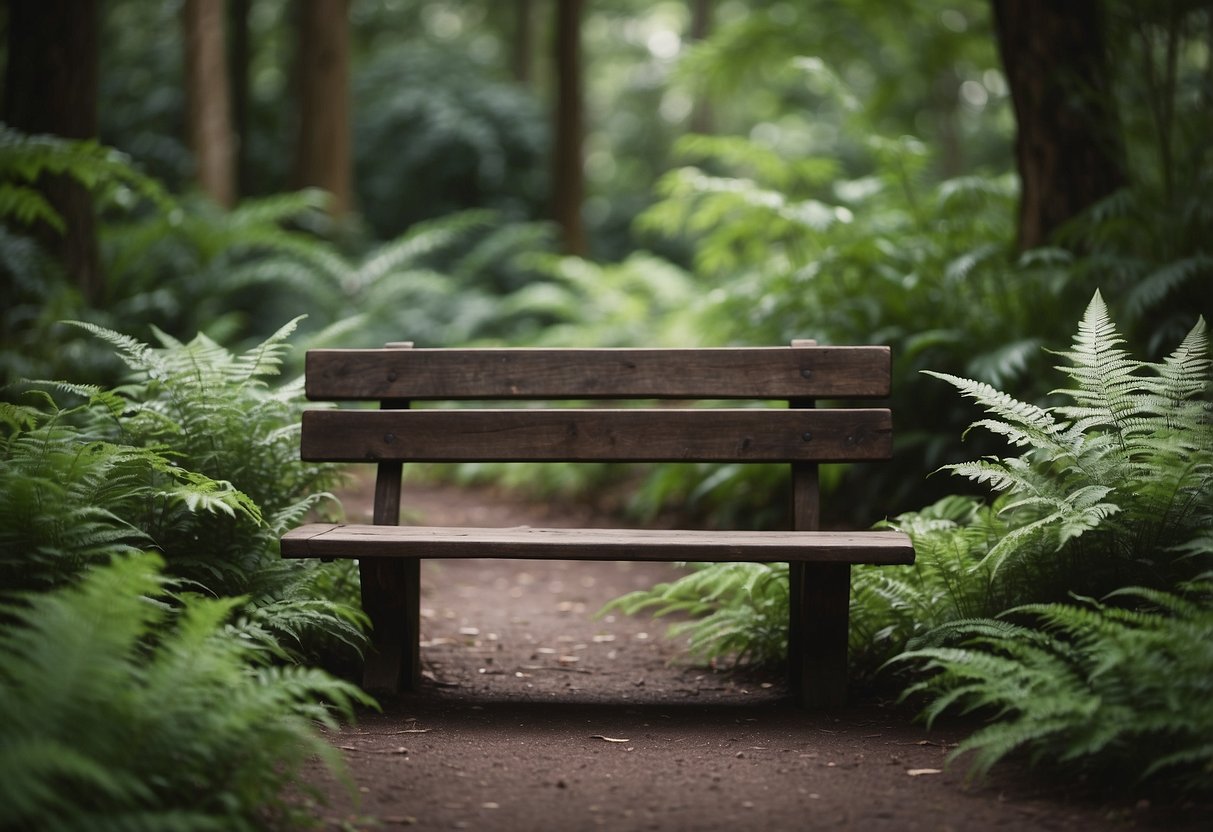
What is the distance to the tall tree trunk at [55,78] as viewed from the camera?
20.6 ft

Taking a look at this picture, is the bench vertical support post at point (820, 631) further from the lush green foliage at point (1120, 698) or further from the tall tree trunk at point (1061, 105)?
the tall tree trunk at point (1061, 105)

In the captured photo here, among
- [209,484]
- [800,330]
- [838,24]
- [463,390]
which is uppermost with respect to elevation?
[838,24]

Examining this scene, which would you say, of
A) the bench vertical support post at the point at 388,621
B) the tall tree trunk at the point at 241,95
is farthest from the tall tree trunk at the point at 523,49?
the bench vertical support post at the point at 388,621

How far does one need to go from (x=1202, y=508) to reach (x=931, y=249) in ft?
10.5

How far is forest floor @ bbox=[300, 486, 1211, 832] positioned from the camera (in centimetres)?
252

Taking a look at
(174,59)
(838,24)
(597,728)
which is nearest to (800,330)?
(597,728)

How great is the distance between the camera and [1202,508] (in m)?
3.16

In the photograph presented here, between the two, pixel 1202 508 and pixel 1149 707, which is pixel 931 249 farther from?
pixel 1149 707

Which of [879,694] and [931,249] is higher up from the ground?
[931,249]

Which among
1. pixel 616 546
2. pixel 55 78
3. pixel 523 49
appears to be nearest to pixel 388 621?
pixel 616 546

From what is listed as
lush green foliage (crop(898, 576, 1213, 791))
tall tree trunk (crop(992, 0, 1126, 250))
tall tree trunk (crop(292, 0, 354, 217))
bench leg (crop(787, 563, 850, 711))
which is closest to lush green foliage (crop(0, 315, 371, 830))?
bench leg (crop(787, 563, 850, 711))

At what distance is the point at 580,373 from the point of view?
3.83 m

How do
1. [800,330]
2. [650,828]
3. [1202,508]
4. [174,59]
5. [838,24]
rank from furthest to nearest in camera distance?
[174,59]
[838,24]
[800,330]
[1202,508]
[650,828]

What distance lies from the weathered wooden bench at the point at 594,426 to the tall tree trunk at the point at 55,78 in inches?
154
